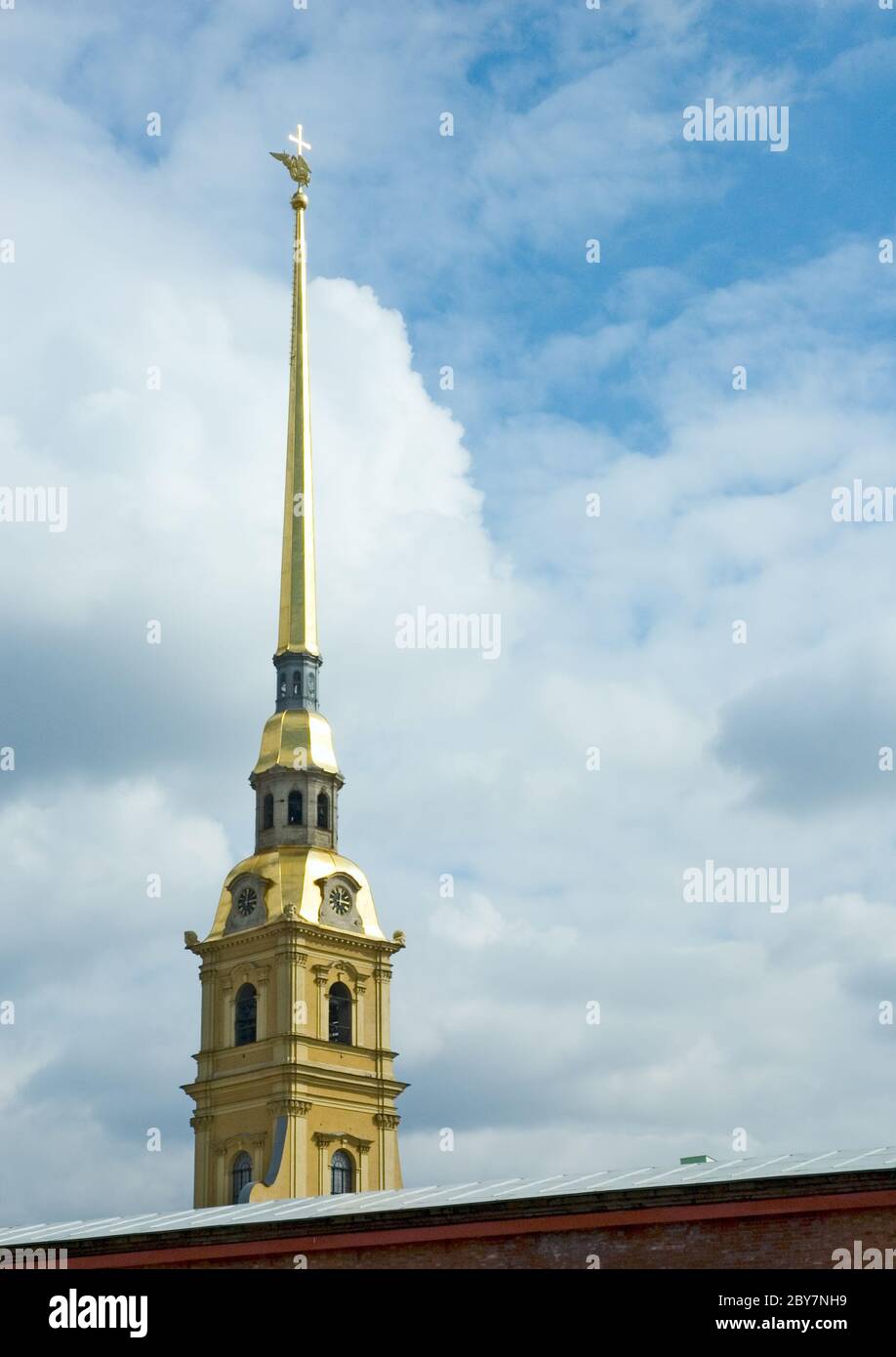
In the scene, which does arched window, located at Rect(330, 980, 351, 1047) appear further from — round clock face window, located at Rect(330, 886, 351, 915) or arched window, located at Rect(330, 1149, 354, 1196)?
arched window, located at Rect(330, 1149, 354, 1196)

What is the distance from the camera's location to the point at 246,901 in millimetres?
85312

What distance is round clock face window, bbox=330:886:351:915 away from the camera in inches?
3351

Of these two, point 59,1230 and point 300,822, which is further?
point 300,822

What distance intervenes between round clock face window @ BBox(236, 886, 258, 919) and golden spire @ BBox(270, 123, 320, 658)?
11.6 m

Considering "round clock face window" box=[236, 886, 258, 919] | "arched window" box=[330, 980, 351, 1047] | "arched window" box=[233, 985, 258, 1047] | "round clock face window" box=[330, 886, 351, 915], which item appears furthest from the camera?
"round clock face window" box=[330, 886, 351, 915]

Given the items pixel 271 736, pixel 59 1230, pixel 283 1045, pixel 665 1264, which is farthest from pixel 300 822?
pixel 665 1264

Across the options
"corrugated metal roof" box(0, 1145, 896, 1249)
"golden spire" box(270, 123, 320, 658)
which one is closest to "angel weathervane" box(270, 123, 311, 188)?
"golden spire" box(270, 123, 320, 658)

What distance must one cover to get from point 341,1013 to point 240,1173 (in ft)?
25.9

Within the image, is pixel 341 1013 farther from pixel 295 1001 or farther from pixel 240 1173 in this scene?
pixel 240 1173

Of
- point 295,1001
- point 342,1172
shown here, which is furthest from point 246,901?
point 342,1172

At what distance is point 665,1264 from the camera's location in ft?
110

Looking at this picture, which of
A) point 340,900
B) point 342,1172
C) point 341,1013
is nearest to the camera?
point 342,1172

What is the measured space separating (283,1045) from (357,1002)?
4.94 metres
